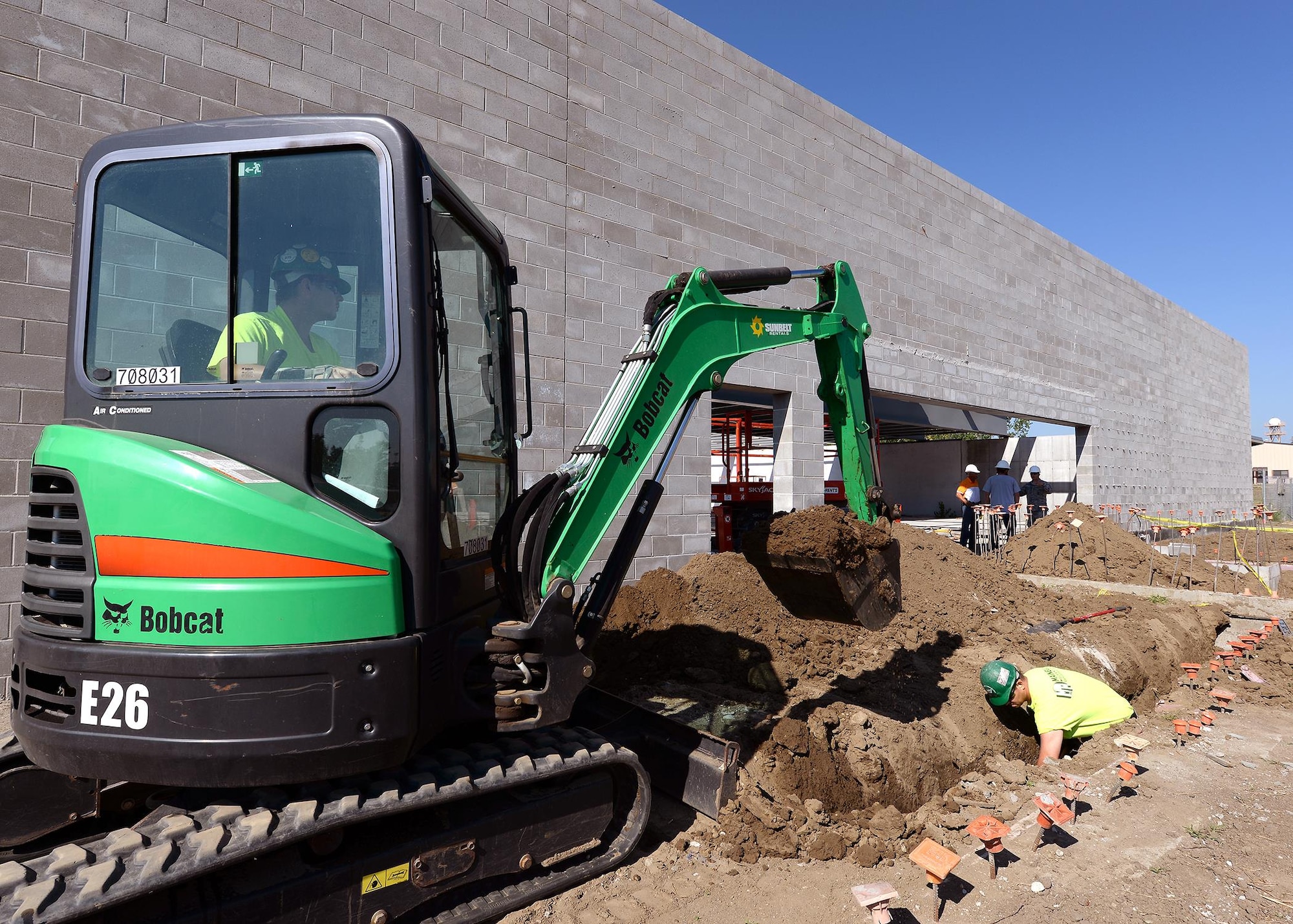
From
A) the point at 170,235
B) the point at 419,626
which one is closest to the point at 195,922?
the point at 419,626

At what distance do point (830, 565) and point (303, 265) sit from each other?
10.5 feet

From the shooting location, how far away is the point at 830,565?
4422mm

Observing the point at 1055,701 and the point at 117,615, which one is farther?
the point at 1055,701

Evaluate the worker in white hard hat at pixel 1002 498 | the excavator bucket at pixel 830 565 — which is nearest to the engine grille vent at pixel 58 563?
the excavator bucket at pixel 830 565

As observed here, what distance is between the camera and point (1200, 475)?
78.0 ft

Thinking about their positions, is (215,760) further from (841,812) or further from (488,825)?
→ (841,812)

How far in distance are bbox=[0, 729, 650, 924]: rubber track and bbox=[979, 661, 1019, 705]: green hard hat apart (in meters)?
A: 2.92

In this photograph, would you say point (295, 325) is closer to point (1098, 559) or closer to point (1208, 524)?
point (1098, 559)

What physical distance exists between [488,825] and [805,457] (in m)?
7.94

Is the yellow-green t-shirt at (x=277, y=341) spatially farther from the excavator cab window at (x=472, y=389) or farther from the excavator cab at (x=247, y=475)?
the excavator cab window at (x=472, y=389)

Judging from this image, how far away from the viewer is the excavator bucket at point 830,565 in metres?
4.46

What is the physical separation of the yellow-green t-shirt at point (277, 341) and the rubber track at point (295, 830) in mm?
1586

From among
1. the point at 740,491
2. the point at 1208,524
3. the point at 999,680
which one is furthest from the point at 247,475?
the point at 1208,524

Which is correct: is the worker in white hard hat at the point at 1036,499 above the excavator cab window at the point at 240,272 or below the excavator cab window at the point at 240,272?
below
